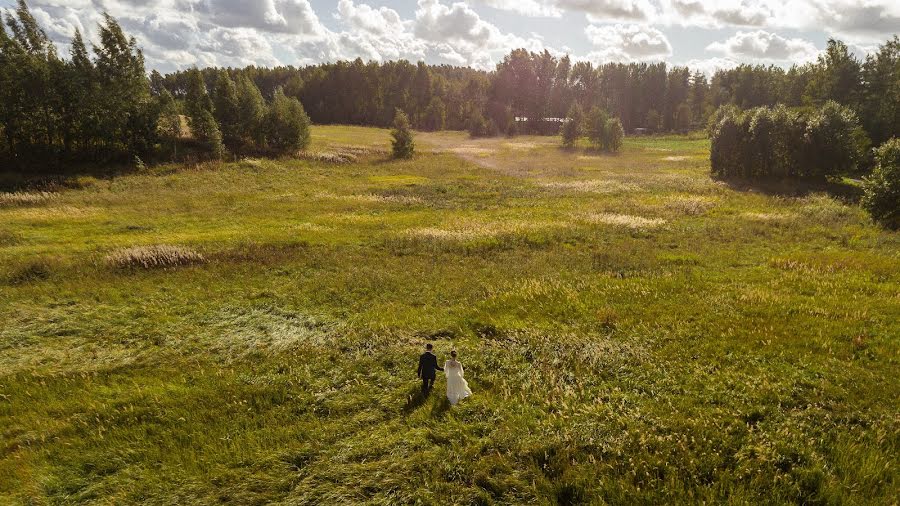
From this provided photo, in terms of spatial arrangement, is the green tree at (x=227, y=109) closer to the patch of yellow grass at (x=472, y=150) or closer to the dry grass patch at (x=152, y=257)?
the patch of yellow grass at (x=472, y=150)

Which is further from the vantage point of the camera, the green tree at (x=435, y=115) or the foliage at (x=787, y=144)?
the green tree at (x=435, y=115)

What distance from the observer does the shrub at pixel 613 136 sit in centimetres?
8800

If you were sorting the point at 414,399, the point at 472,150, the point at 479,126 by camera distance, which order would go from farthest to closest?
the point at 479,126 → the point at 472,150 → the point at 414,399

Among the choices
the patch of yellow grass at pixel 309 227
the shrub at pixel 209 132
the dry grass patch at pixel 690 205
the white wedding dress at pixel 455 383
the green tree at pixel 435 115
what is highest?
the green tree at pixel 435 115

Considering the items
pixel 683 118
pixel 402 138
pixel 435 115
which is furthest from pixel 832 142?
pixel 683 118

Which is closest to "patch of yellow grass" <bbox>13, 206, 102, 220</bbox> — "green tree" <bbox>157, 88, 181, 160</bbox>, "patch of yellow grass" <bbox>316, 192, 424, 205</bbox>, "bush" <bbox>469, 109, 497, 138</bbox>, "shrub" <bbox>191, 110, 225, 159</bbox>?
"patch of yellow grass" <bbox>316, 192, 424, 205</bbox>

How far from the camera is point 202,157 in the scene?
55219 mm

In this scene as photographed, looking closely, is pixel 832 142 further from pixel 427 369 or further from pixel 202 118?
pixel 202 118

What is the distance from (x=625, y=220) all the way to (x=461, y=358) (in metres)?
22.9

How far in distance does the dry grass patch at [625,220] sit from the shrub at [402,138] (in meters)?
42.8

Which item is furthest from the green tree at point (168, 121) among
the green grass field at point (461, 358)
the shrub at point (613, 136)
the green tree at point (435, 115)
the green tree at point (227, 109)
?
the green tree at point (435, 115)

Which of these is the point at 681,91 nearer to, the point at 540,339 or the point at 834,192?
the point at 834,192

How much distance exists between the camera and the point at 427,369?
11.1m

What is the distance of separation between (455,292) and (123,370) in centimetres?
1112
